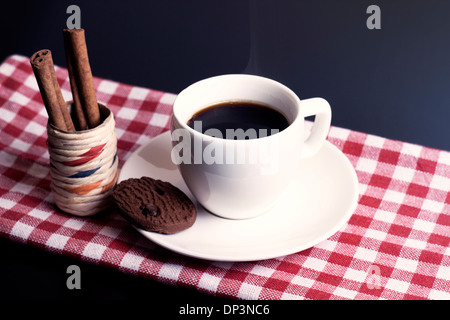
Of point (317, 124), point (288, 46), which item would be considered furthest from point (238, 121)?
point (288, 46)

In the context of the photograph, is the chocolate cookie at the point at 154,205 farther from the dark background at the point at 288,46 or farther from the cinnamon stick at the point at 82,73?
the dark background at the point at 288,46

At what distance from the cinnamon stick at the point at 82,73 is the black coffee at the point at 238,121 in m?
0.15

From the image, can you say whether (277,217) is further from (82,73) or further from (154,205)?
(82,73)

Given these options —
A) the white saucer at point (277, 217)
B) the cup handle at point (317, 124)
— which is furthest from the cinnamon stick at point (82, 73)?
the cup handle at point (317, 124)

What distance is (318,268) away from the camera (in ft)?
3.00

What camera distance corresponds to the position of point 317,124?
1000mm

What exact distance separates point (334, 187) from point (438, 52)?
67 cm

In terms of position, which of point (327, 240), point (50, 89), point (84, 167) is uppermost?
point (50, 89)

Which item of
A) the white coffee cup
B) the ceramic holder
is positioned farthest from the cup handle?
the ceramic holder

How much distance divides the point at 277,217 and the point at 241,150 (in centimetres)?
15

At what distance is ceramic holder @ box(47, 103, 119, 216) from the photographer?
939mm

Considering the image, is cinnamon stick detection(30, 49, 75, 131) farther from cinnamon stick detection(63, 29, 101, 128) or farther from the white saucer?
the white saucer

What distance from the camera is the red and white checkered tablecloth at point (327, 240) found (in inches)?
34.9

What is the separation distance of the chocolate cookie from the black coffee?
107 millimetres
